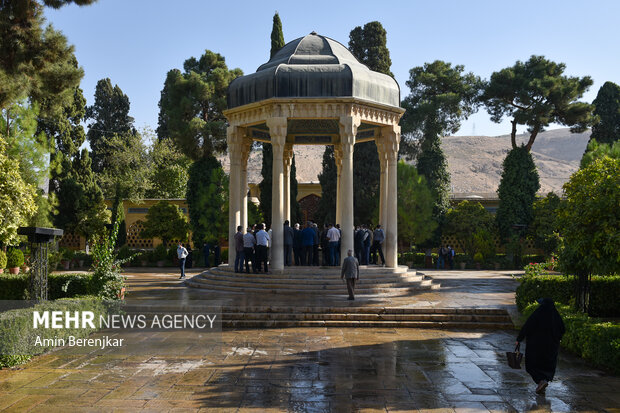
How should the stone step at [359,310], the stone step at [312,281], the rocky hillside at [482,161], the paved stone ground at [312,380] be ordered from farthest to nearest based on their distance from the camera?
the rocky hillside at [482,161]
the stone step at [312,281]
the stone step at [359,310]
the paved stone ground at [312,380]

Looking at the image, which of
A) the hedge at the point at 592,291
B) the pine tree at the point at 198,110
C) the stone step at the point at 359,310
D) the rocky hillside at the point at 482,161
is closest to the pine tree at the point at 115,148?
the pine tree at the point at 198,110

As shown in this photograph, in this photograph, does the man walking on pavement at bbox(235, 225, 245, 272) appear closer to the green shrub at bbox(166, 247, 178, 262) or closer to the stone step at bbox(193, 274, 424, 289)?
the stone step at bbox(193, 274, 424, 289)

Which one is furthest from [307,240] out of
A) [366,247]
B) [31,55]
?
[31,55]

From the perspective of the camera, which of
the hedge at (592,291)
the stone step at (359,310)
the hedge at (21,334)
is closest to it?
the hedge at (21,334)

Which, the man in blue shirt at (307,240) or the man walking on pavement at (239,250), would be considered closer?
the man walking on pavement at (239,250)

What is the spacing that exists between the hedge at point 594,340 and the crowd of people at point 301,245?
27.7 ft

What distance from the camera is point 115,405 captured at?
6508mm

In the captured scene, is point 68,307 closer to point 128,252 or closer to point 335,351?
point 335,351

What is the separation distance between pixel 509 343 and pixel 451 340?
1099mm

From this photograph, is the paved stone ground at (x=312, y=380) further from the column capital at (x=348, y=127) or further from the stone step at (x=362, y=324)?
the column capital at (x=348, y=127)

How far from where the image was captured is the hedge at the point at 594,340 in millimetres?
8289

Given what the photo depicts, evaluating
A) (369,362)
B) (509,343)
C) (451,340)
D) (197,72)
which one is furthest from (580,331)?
(197,72)

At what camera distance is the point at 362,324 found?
39.8 ft

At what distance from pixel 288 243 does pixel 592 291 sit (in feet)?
29.3
